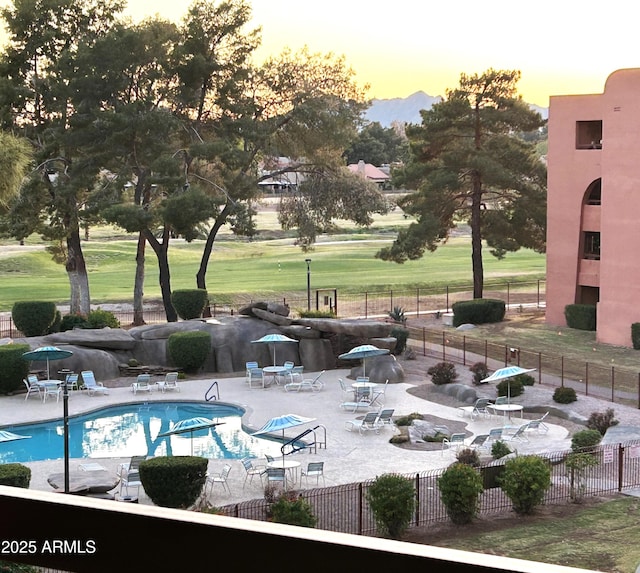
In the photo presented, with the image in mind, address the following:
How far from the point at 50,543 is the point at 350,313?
41602 mm

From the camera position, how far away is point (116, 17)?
124 feet

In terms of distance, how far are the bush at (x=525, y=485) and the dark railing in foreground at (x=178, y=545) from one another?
1488 cm

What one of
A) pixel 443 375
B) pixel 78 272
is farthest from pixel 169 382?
pixel 78 272

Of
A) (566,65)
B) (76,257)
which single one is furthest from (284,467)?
(76,257)

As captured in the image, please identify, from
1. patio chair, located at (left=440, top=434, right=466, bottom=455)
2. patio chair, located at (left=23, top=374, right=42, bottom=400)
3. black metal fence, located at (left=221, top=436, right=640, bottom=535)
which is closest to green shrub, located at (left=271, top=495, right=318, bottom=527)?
black metal fence, located at (left=221, top=436, right=640, bottom=535)

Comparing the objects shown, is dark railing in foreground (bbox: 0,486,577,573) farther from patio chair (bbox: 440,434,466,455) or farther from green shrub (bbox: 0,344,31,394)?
green shrub (bbox: 0,344,31,394)

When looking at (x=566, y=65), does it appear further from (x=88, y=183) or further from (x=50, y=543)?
(x=88, y=183)

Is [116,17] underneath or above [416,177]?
above

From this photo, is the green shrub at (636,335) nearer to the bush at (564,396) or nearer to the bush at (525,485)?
the bush at (564,396)

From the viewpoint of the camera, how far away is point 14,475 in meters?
15.8

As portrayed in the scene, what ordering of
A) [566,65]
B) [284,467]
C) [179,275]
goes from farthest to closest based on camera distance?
[179,275]
[284,467]
[566,65]

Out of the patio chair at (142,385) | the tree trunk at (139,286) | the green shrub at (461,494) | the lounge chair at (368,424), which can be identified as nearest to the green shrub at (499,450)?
the lounge chair at (368,424)

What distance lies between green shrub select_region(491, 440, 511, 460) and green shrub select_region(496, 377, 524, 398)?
481 centimetres

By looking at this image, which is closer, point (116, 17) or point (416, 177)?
point (116, 17)
